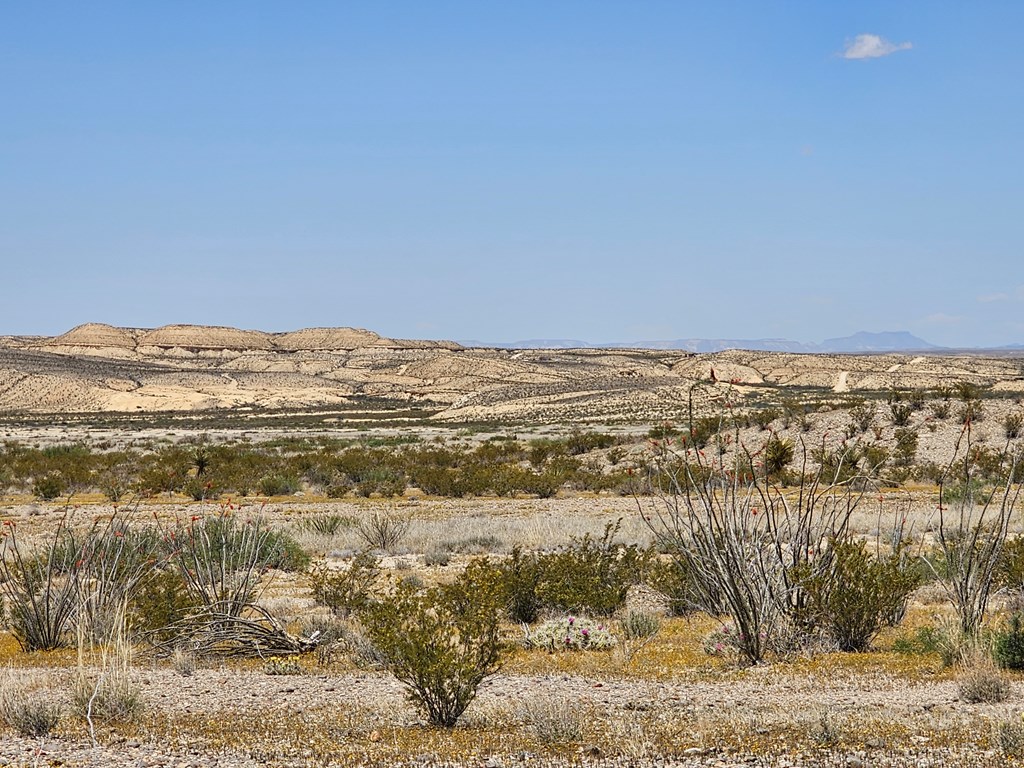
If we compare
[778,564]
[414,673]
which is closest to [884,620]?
[778,564]

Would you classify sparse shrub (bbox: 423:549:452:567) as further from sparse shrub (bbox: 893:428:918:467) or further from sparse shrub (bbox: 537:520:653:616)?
sparse shrub (bbox: 893:428:918:467)

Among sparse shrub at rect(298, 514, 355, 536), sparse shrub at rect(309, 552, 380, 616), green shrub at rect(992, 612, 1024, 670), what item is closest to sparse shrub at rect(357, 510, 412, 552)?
sparse shrub at rect(298, 514, 355, 536)

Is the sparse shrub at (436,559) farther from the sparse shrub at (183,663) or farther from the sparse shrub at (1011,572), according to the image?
the sparse shrub at (1011,572)

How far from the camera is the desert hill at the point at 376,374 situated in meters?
89.2

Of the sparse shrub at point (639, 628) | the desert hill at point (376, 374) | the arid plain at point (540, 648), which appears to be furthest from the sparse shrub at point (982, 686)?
the desert hill at point (376, 374)

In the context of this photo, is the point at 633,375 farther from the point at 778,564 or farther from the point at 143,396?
the point at 778,564

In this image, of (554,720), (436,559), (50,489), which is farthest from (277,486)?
(554,720)

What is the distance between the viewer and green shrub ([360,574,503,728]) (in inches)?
285

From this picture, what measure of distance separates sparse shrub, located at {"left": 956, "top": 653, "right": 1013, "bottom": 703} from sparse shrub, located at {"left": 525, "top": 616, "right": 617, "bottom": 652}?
3609 mm

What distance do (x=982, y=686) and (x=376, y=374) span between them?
132 metres

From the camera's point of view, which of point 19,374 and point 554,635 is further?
point 19,374

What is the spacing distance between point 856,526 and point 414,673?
1561cm

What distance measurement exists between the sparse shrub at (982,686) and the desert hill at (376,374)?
191 ft

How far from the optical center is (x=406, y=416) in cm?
8475
